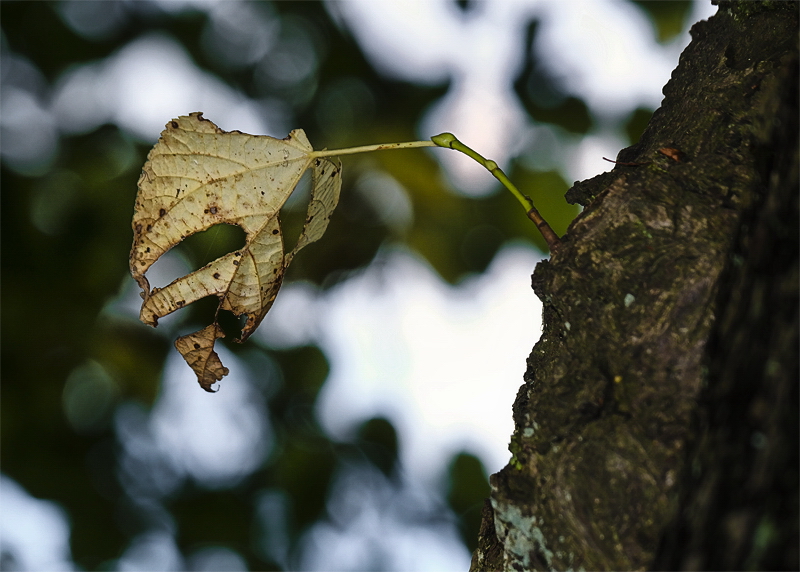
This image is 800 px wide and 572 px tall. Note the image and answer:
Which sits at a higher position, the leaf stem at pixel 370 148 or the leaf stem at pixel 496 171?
the leaf stem at pixel 370 148

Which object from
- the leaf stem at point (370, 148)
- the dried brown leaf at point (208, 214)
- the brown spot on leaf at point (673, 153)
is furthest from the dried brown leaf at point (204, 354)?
the brown spot on leaf at point (673, 153)

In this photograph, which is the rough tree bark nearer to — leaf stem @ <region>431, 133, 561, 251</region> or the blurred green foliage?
leaf stem @ <region>431, 133, 561, 251</region>

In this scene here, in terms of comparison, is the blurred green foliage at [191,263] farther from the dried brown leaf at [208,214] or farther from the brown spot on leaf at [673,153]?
the brown spot on leaf at [673,153]

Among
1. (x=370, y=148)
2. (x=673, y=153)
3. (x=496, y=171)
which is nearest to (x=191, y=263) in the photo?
(x=370, y=148)

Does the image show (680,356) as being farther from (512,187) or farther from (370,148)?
(370,148)

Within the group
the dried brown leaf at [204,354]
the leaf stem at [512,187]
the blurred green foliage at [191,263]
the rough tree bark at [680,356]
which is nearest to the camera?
the rough tree bark at [680,356]

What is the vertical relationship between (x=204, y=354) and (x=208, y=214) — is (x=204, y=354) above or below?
below

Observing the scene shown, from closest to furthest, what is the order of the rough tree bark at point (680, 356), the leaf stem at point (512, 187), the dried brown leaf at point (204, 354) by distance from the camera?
the rough tree bark at point (680, 356) < the leaf stem at point (512, 187) < the dried brown leaf at point (204, 354)

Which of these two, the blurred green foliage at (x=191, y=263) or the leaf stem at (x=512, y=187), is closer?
the leaf stem at (x=512, y=187)

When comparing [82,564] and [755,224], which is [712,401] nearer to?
[755,224]
